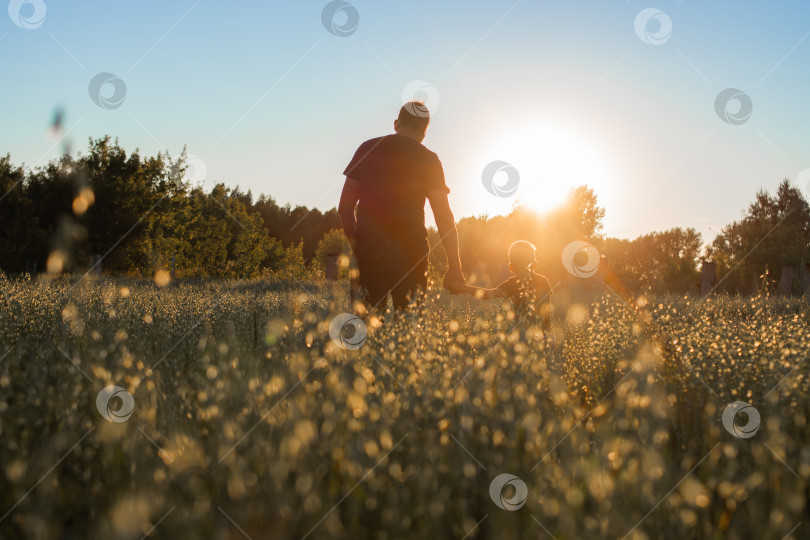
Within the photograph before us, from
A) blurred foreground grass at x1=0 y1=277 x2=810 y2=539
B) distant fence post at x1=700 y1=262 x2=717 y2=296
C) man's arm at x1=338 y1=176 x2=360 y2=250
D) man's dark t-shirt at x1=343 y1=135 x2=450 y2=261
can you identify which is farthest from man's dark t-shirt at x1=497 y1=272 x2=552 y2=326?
distant fence post at x1=700 y1=262 x2=717 y2=296

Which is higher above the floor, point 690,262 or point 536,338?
point 690,262

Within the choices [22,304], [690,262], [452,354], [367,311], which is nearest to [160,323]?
[22,304]

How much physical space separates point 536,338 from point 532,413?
3.75 feet

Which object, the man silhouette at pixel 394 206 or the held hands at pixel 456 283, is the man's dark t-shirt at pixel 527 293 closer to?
the held hands at pixel 456 283

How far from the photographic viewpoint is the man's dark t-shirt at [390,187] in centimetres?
409

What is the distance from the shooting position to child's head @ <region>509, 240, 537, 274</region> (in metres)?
3.97

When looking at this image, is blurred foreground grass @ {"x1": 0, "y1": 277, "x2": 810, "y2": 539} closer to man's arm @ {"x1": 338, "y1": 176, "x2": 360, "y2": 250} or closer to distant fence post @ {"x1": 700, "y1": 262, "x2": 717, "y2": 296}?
man's arm @ {"x1": 338, "y1": 176, "x2": 360, "y2": 250}

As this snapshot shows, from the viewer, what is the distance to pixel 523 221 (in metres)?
36.3

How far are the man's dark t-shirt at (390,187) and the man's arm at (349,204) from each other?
0.17 feet

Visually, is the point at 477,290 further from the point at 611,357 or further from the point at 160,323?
the point at 160,323

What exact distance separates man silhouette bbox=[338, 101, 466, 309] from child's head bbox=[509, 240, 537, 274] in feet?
1.36

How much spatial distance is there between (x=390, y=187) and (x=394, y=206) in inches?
5.9

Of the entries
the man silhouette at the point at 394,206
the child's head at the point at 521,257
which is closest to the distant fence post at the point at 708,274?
the child's head at the point at 521,257

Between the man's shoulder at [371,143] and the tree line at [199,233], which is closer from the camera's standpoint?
the man's shoulder at [371,143]
